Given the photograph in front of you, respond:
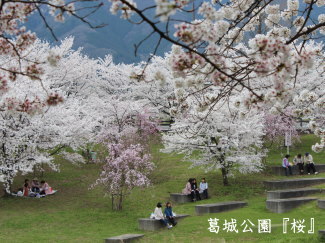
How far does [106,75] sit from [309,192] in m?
24.1

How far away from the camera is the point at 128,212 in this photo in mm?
16250

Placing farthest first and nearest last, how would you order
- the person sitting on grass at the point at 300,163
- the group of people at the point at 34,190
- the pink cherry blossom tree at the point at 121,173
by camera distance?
1. the person sitting on grass at the point at 300,163
2. the group of people at the point at 34,190
3. the pink cherry blossom tree at the point at 121,173

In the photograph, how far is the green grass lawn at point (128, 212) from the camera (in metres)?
12.3

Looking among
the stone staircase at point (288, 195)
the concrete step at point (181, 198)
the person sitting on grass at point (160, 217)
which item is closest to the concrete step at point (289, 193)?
the stone staircase at point (288, 195)

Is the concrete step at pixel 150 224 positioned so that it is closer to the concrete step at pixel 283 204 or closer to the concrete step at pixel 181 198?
the concrete step at pixel 283 204

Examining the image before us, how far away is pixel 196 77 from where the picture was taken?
16.4 ft

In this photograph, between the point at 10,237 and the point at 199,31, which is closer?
the point at 199,31

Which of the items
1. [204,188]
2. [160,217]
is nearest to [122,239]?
[160,217]

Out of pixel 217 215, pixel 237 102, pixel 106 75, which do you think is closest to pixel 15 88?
pixel 217 215

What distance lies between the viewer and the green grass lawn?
40.3 ft

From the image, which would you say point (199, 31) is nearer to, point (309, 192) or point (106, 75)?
point (309, 192)

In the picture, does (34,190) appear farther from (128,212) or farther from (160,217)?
(160,217)

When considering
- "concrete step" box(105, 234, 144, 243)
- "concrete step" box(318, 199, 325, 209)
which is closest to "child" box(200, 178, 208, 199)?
"concrete step" box(318, 199, 325, 209)

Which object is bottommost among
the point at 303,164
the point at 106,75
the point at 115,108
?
the point at 303,164
